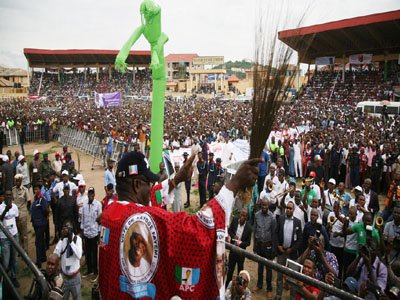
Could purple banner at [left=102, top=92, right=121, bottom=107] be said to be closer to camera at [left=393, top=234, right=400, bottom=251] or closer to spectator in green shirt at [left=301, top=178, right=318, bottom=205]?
spectator in green shirt at [left=301, top=178, right=318, bottom=205]

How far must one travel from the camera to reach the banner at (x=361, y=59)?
29325 mm

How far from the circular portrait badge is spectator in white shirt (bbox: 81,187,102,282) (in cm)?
448

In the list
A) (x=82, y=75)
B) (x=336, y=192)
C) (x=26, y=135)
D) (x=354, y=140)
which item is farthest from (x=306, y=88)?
(x=82, y=75)

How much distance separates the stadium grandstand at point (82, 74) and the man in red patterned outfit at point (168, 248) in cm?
4957

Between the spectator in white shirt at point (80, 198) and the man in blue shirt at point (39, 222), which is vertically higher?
the spectator in white shirt at point (80, 198)

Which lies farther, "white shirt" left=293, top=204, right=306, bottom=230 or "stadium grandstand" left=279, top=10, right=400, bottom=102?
"stadium grandstand" left=279, top=10, right=400, bottom=102

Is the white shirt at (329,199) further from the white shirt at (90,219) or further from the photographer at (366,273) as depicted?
the white shirt at (90,219)

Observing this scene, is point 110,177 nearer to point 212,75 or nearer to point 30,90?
point 30,90

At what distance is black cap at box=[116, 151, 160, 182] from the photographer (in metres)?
2.04

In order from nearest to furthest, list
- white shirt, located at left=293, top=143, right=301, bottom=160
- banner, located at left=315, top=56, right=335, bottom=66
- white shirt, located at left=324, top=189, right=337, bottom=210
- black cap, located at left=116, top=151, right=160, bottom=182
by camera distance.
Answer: black cap, located at left=116, top=151, right=160, bottom=182
white shirt, located at left=324, top=189, right=337, bottom=210
white shirt, located at left=293, top=143, right=301, bottom=160
banner, located at left=315, top=56, right=335, bottom=66

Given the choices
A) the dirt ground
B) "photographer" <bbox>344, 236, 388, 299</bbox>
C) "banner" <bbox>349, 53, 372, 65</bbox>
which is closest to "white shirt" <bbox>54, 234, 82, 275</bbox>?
the dirt ground

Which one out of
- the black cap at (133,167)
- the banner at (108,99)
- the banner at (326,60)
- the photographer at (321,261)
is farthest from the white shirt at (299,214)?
the banner at (326,60)

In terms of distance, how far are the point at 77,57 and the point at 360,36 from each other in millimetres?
39231

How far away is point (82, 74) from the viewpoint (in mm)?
56000
